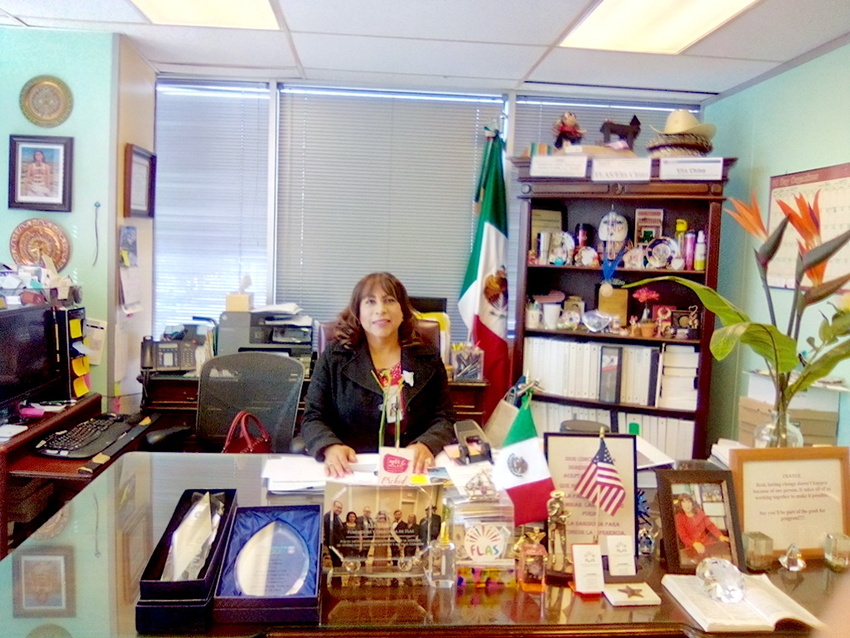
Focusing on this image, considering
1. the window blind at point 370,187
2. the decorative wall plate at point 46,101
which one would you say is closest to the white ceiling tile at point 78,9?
the decorative wall plate at point 46,101

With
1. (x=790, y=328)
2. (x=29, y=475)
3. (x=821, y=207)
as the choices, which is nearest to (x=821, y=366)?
(x=790, y=328)

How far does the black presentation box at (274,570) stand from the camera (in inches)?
40.9

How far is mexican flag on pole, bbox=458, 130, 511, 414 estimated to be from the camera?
142 inches

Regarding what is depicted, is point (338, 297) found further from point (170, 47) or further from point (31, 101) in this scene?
point (31, 101)

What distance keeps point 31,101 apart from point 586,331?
2.94 metres

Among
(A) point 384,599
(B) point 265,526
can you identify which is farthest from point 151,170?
(A) point 384,599

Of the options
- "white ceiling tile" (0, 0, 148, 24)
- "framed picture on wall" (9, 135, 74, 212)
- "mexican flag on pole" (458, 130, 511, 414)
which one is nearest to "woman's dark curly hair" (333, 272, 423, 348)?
"mexican flag on pole" (458, 130, 511, 414)

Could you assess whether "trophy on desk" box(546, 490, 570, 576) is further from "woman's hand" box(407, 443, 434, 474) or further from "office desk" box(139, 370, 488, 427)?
"office desk" box(139, 370, 488, 427)

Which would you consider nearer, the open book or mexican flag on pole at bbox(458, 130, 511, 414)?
the open book

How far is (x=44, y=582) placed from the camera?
1.12 meters

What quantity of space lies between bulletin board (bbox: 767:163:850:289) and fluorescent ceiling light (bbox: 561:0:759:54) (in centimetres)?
81

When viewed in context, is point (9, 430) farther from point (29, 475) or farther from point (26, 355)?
point (26, 355)

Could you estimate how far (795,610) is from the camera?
1109 millimetres

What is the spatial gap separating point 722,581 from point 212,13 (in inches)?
111
